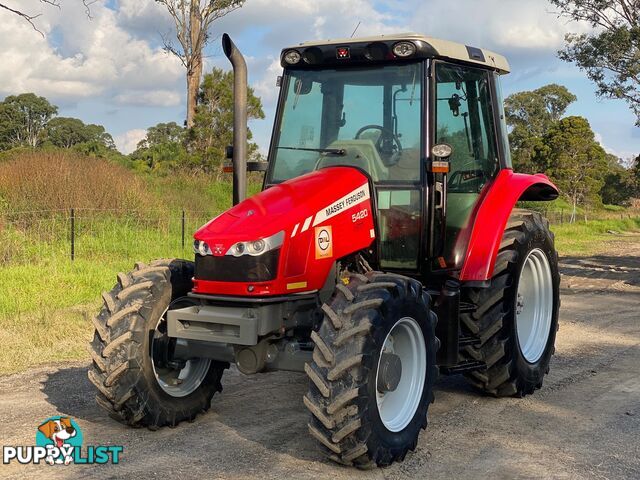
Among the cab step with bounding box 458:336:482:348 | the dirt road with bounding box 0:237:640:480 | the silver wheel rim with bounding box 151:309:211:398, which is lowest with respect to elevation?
the dirt road with bounding box 0:237:640:480

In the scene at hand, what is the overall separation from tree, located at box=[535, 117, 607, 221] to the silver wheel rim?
3294 centimetres

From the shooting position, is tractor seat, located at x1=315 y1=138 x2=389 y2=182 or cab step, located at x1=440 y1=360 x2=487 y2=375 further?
cab step, located at x1=440 y1=360 x2=487 y2=375

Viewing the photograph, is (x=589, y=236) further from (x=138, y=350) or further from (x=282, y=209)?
(x=138, y=350)

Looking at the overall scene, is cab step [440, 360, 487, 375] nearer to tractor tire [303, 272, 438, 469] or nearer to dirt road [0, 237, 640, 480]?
dirt road [0, 237, 640, 480]

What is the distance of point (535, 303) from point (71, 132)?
158ft

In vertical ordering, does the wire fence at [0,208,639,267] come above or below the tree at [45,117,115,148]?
below

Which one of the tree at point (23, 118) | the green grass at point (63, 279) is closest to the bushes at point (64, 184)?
the green grass at point (63, 279)

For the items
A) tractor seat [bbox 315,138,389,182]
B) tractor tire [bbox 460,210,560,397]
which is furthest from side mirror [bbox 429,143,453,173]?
tractor tire [bbox 460,210,560,397]

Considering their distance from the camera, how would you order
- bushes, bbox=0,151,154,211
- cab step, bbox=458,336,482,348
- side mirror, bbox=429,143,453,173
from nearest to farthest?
side mirror, bbox=429,143,453,173, cab step, bbox=458,336,482,348, bushes, bbox=0,151,154,211

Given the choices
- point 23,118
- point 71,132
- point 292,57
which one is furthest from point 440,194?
point 71,132

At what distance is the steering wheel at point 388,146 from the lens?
4926 mm

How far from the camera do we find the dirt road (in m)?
4.02

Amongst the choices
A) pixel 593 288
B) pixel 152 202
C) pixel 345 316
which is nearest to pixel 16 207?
pixel 152 202

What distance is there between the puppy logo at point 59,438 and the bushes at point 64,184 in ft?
30.7
